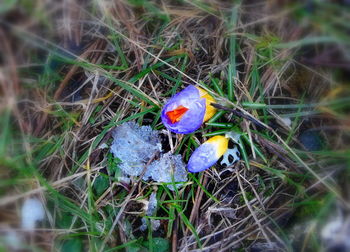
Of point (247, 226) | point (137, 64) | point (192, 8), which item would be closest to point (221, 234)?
point (247, 226)

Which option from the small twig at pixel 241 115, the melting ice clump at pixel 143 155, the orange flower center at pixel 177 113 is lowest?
the melting ice clump at pixel 143 155

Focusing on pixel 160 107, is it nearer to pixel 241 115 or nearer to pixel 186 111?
pixel 186 111

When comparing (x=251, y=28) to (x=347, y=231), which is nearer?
(x=347, y=231)

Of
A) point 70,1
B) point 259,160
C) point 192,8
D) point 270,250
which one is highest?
point 70,1

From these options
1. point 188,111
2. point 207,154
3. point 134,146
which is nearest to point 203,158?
point 207,154

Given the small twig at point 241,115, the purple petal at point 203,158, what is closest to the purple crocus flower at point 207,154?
the purple petal at point 203,158

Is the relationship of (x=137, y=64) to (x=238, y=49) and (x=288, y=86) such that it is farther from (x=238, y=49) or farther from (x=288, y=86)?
(x=288, y=86)

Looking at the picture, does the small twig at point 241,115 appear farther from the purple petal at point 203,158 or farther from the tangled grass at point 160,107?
the purple petal at point 203,158

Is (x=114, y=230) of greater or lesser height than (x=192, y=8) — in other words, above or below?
below
